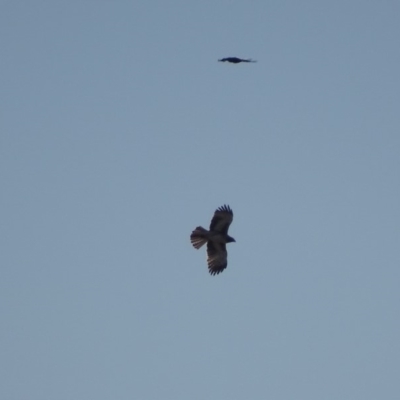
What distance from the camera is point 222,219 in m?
37.9

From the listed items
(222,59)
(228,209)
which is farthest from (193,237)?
(222,59)

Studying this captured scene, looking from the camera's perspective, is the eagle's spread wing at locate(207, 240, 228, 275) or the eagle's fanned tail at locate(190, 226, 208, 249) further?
the eagle's spread wing at locate(207, 240, 228, 275)

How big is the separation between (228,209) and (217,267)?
2.09 meters

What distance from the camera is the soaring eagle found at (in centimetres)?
3722

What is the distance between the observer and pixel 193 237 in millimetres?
36875

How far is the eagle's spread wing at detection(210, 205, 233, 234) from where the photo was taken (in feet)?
124

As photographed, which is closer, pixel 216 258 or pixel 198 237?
pixel 198 237

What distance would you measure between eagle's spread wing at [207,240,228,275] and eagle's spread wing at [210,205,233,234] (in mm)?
528

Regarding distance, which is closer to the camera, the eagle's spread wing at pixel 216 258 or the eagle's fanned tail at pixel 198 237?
the eagle's fanned tail at pixel 198 237

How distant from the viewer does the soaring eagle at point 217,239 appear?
3722 centimetres

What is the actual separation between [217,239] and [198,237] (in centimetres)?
82

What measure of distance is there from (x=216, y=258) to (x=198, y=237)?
1500 mm

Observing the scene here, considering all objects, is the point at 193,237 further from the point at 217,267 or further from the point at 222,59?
the point at 222,59

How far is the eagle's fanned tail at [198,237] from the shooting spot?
36906 mm
